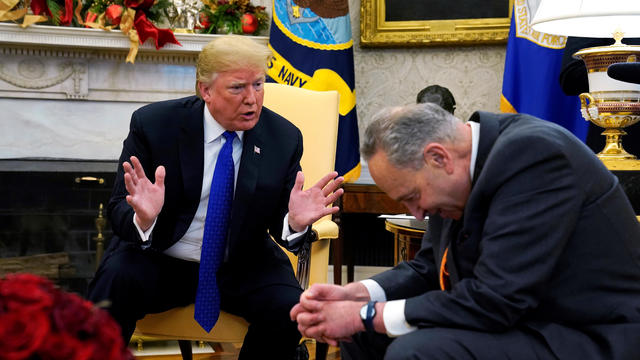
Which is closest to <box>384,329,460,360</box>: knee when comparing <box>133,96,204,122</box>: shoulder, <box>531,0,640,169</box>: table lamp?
<box>133,96,204,122</box>: shoulder

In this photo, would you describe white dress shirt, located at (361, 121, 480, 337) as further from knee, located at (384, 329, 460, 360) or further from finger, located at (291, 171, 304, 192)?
finger, located at (291, 171, 304, 192)

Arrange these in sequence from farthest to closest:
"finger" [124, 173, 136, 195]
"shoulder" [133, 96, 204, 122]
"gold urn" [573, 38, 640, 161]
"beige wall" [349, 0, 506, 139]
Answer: "beige wall" [349, 0, 506, 139] → "gold urn" [573, 38, 640, 161] → "shoulder" [133, 96, 204, 122] → "finger" [124, 173, 136, 195]

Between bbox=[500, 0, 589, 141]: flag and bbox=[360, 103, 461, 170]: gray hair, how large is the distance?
8.25ft

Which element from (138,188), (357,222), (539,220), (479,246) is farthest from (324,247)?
(357,222)

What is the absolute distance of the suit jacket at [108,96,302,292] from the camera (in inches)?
83.1

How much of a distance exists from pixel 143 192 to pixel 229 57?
53 cm

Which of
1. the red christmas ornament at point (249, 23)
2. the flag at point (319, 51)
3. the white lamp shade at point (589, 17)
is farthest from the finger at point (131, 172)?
the red christmas ornament at point (249, 23)

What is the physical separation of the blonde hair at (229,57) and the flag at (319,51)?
1758 mm

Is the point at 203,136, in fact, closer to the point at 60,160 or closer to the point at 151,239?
the point at 151,239

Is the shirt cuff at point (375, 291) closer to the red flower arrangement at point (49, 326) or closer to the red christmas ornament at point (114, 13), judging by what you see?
the red flower arrangement at point (49, 326)

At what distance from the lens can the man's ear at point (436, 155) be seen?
1.36 m

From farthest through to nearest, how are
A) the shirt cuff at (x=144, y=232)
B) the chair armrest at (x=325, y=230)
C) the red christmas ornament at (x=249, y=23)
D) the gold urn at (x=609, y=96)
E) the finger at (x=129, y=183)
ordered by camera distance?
1. the red christmas ornament at (x=249, y=23)
2. the gold urn at (x=609, y=96)
3. the chair armrest at (x=325, y=230)
4. the shirt cuff at (x=144, y=232)
5. the finger at (x=129, y=183)

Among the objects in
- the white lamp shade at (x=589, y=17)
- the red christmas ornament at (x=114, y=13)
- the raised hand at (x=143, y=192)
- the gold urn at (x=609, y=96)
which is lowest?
the raised hand at (x=143, y=192)

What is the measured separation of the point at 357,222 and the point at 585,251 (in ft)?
9.91
